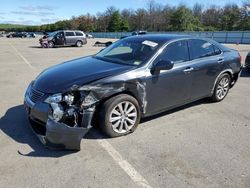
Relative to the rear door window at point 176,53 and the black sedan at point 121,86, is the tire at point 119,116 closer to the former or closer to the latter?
the black sedan at point 121,86

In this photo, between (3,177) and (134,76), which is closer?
(3,177)

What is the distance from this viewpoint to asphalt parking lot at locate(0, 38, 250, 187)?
3.15 m

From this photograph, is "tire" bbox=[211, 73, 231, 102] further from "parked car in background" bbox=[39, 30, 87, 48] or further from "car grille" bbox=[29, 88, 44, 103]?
"parked car in background" bbox=[39, 30, 87, 48]

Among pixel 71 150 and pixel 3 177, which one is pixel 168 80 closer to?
pixel 71 150

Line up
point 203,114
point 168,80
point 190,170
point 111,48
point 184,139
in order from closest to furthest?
point 190,170
point 184,139
point 168,80
point 203,114
point 111,48

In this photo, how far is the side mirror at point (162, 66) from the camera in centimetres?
441

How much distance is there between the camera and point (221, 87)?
19.9 feet

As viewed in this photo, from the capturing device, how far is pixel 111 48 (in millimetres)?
5688

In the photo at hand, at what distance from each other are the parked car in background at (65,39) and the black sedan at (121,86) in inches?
886

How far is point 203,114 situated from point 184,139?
1297 millimetres

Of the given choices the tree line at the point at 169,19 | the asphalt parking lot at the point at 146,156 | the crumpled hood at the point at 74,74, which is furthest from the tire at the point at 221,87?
the tree line at the point at 169,19

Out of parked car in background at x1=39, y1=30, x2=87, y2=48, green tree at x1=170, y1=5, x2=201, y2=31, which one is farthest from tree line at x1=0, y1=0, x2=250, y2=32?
parked car in background at x1=39, y1=30, x2=87, y2=48

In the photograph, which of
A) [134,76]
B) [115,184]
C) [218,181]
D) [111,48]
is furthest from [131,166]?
[111,48]

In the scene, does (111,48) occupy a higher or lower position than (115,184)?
higher
